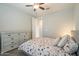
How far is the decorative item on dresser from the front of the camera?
1.72m

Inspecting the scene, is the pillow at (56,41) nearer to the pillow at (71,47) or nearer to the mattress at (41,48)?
the mattress at (41,48)

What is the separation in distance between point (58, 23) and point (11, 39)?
2.46 feet

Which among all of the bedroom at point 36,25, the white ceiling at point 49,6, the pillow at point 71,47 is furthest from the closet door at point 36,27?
the pillow at point 71,47

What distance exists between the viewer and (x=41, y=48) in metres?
1.76

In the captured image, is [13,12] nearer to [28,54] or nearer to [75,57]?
[28,54]

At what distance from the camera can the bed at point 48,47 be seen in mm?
1732

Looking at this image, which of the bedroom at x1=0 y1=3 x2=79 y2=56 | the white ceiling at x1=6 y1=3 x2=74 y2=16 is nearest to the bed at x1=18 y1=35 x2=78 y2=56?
the bedroom at x1=0 y1=3 x2=79 y2=56

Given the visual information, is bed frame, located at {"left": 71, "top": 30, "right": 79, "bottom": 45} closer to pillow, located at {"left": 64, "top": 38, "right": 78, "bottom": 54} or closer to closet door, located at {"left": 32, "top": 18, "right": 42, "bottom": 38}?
pillow, located at {"left": 64, "top": 38, "right": 78, "bottom": 54}

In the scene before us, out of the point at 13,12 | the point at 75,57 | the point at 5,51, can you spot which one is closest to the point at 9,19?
the point at 13,12

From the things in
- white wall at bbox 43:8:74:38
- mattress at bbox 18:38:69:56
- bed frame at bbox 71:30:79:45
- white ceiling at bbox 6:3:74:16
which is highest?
white ceiling at bbox 6:3:74:16

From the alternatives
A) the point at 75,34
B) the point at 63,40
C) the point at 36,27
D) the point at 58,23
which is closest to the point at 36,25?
the point at 36,27

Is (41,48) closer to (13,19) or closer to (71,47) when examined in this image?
(71,47)

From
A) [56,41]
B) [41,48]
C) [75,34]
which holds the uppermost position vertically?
[75,34]

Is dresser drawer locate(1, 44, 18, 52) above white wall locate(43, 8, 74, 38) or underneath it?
underneath
